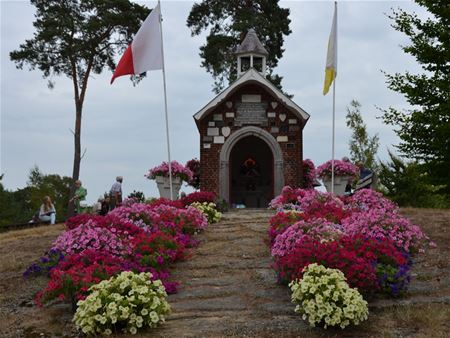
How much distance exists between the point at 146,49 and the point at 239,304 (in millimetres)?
10276

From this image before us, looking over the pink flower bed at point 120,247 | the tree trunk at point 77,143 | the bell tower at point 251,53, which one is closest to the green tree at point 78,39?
the tree trunk at point 77,143

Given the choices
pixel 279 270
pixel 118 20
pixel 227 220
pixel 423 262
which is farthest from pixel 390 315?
pixel 118 20

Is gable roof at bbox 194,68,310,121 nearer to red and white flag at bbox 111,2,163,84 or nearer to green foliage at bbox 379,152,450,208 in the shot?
red and white flag at bbox 111,2,163,84

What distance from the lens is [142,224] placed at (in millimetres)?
11695

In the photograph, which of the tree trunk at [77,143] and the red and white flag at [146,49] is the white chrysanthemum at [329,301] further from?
the tree trunk at [77,143]

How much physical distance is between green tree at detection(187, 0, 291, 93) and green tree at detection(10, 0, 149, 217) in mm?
3653

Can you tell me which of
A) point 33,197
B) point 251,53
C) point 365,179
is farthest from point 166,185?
point 33,197

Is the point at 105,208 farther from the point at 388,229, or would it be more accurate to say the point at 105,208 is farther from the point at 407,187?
the point at 407,187

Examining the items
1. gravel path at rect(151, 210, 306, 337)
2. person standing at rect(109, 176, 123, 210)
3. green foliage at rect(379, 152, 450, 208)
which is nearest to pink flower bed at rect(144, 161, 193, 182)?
person standing at rect(109, 176, 123, 210)

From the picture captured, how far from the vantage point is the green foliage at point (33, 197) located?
128 ft

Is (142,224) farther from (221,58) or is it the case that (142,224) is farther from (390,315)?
(221,58)

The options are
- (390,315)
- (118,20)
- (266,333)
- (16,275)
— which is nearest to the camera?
(266,333)

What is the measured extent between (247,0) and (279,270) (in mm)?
23888

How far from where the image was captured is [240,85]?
18484 millimetres
